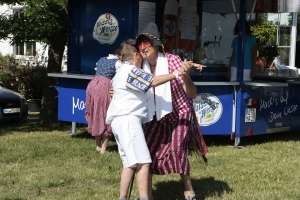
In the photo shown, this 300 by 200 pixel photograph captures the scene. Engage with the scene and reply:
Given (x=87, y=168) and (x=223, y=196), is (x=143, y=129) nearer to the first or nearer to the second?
(x=223, y=196)

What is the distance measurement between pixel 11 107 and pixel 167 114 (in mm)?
7828

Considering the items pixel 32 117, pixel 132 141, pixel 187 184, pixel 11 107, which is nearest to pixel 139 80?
pixel 132 141

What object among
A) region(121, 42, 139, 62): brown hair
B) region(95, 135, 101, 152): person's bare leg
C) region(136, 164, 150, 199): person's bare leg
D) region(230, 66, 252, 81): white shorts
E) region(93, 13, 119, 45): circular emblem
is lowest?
region(95, 135, 101, 152): person's bare leg

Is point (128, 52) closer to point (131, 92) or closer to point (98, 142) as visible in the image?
point (131, 92)

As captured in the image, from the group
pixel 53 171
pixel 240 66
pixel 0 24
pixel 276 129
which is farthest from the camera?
pixel 0 24

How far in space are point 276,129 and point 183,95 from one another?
15.1 ft

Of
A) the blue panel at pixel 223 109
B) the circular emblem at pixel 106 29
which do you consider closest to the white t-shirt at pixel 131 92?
the blue panel at pixel 223 109

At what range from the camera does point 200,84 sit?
30.4 ft

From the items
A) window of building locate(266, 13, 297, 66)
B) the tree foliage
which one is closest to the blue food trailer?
the tree foliage

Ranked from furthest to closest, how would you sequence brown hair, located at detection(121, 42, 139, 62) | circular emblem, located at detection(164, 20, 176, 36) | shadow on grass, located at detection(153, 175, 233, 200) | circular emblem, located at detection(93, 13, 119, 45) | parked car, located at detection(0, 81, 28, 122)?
parked car, located at detection(0, 81, 28, 122), circular emblem, located at detection(164, 20, 176, 36), circular emblem, located at detection(93, 13, 119, 45), shadow on grass, located at detection(153, 175, 233, 200), brown hair, located at detection(121, 42, 139, 62)

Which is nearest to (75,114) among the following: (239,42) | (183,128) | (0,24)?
(0,24)

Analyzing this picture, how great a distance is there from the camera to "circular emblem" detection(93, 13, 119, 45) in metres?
9.69

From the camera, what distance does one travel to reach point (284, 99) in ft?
33.9

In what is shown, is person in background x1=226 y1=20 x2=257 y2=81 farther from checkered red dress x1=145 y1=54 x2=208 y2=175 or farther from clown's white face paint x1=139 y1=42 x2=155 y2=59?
clown's white face paint x1=139 y1=42 x2=155 y2=59
